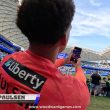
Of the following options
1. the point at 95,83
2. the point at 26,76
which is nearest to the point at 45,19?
the point at 26,76

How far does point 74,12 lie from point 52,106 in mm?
467

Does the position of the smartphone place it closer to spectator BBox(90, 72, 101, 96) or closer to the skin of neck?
the skin of neck

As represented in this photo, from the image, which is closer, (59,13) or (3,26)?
(59,13)

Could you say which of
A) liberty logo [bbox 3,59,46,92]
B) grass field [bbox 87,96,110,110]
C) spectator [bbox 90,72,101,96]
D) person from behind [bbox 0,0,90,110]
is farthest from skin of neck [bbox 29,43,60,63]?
spectator [bbox 90,72,101,96]

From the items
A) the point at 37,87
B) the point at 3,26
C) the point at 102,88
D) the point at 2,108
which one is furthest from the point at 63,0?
the point at 3,26

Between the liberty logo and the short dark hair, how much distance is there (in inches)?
6.0

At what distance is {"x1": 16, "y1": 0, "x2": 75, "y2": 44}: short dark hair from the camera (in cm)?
175

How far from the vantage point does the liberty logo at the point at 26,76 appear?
68.5 inches

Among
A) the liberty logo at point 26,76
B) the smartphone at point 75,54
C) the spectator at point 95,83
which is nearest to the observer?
the liberty logo at point 26,76

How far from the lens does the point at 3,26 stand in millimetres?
A: 72250

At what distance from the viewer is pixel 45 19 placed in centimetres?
175

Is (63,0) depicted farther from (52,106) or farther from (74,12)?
(52,106)

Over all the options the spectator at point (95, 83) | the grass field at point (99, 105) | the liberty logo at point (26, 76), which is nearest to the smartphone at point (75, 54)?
the liberty logo at point (26, 76)

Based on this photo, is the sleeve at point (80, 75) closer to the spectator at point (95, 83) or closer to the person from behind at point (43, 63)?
the person from behind at point (43, 63)
